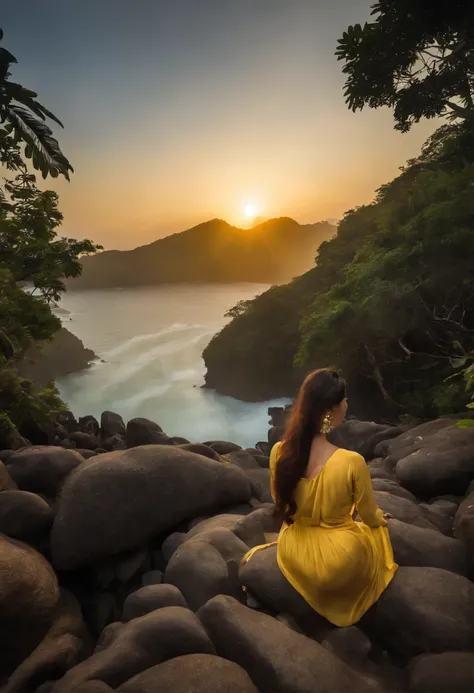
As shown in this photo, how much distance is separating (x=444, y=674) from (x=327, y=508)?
123 centimetres

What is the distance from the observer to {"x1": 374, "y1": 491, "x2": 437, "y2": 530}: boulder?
14.4 ft

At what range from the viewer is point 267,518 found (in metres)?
4.77

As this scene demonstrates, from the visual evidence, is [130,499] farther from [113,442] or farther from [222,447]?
[113,442]

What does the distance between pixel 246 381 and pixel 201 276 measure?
88.4 meters

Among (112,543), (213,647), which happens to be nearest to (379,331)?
(112,543)

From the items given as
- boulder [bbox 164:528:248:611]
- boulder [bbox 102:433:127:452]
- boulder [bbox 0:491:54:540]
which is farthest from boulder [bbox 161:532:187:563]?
boulder [bbox 102:433:127:452]

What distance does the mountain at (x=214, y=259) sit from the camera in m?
108

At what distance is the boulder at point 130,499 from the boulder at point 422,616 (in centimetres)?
294

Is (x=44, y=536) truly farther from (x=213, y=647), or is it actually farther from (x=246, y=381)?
(x=246, y=381)

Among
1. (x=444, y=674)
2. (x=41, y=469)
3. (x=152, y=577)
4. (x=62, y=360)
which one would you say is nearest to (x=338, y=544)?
(x=444, y=674)

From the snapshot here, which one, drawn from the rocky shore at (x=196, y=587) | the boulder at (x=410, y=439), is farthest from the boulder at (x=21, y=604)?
the boulder at (x=410, y=439)

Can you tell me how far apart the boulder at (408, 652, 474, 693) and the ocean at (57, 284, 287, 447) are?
11.5 metres

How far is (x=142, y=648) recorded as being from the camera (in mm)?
→ 2938

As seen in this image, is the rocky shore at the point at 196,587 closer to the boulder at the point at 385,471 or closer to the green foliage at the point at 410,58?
the boulder at the point at 385,471
